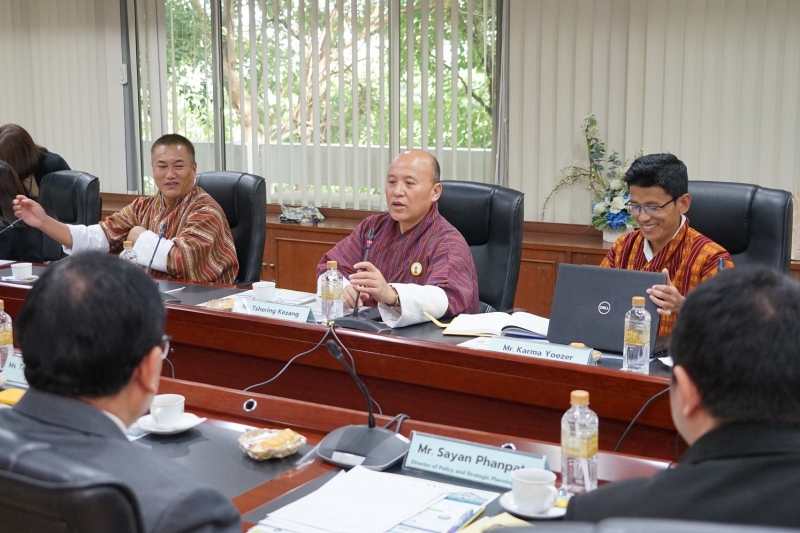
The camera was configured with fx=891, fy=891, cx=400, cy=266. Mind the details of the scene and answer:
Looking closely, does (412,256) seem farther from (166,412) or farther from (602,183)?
(602,183)

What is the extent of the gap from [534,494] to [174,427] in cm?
69

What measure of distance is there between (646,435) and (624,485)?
915 mm

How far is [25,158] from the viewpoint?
4.29 meters

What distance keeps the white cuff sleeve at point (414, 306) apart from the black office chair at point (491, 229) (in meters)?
0.39

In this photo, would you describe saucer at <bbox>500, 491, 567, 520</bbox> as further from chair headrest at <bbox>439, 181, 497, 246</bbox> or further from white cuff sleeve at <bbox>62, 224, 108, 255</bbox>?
white cuff sleeve at <bbox>62, 224, 108, 255</bbox>

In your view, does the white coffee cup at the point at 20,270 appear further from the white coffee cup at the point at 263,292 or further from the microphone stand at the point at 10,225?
the white coffee cup at the point at 263,292

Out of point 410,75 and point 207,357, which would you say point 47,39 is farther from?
point 207,357

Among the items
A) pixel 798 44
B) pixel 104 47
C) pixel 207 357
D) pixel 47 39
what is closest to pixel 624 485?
pixel 207 357

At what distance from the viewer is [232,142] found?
5180mm

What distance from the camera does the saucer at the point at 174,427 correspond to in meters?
1.60

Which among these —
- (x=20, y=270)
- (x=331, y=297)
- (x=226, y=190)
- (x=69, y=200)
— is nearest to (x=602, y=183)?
(x=226, y=190)

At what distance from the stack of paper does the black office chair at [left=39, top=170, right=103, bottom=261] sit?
2.90 m

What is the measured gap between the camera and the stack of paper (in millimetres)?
1251

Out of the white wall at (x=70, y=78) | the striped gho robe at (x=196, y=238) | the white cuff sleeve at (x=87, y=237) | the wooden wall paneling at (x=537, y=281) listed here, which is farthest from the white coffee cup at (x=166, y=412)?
the white wall at (x=70, y=78)
